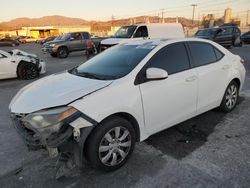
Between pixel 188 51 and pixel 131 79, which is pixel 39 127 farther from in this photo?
pixel 188 51

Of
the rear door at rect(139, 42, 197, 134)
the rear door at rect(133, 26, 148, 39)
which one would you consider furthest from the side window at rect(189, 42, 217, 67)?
the rear door at rect(133, 26, 148, 39)

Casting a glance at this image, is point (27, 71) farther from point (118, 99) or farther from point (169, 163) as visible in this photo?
point (169, 163)

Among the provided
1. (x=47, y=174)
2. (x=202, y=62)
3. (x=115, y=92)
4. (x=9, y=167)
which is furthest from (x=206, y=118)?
(x=9, y=167)

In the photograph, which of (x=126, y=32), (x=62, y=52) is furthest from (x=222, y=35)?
(x=62, y=52)

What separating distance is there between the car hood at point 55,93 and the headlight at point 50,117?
7 cm

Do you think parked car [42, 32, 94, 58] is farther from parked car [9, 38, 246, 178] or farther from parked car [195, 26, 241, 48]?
parked car [9, 38, 246, 178]

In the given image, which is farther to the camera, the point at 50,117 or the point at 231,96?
the point at 231,96

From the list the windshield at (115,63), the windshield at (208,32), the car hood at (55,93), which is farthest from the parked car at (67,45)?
the car hood at (55,93)

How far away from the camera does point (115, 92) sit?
2900 millimetres

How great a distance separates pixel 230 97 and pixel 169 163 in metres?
2.42

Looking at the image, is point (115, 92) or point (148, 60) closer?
point (115, 92)

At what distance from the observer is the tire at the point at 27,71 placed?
9.24 meters

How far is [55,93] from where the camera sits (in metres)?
2.94

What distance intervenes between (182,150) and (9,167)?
2456mm
